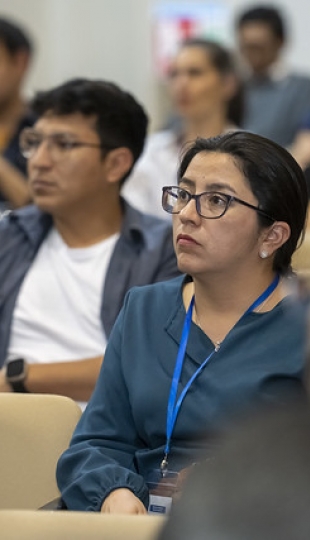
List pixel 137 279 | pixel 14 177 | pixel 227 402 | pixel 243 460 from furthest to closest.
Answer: pixel 14 177
pixel 137 279
pixel 227 402
pixel 243 460

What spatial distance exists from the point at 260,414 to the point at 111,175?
2222 millimetres

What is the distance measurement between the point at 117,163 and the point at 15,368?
0.70 m

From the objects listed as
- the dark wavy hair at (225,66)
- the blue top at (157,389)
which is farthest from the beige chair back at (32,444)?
the dark wavy hair at (225,66)

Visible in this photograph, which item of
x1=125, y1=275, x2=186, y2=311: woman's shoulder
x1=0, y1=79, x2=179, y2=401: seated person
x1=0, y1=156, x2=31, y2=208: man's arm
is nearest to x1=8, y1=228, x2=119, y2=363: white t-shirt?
x1=0, y1=79, x2=179, y2=401: seated person

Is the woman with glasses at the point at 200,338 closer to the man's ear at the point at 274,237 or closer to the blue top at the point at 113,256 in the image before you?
the man's ear at the point at 274,237

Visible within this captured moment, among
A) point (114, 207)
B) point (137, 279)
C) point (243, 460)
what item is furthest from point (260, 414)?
point (114, 207)

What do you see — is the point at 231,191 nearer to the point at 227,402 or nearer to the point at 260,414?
the point at 227,402

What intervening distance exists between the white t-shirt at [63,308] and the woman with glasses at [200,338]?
71cm

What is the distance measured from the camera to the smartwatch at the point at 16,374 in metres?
2.78

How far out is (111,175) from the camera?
10.3 ft

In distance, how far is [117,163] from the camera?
313cm

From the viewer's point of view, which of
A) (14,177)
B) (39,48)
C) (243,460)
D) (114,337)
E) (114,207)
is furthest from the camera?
(39,48)

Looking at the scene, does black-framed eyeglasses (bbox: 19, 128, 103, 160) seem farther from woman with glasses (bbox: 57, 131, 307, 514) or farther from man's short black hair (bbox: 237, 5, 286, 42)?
man's short black hair (bbox: 237, 5, 286, 42)

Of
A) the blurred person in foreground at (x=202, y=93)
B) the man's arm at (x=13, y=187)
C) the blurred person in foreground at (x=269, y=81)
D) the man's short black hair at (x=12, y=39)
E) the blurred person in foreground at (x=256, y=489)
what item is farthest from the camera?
the blurred person in foreground at (x=269, y=81)
